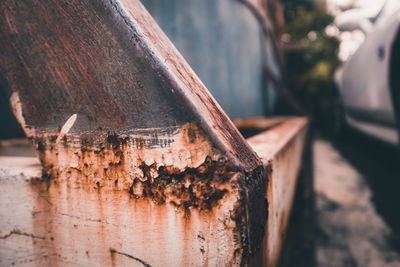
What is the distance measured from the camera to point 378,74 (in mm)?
1625

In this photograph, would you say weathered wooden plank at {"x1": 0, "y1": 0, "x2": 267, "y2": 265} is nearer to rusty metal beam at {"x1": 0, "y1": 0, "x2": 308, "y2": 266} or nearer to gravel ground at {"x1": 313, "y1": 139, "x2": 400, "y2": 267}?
rusty metal beam at {"x1": 0, "y1": 0, "x2": 308, "y2": 266}

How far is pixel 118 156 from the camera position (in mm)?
486

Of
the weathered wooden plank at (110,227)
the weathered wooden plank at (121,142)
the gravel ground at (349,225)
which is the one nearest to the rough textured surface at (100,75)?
the weathered wooden plank at (121,142)

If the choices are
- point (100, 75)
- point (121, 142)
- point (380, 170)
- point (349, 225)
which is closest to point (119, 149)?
point (121, 142)

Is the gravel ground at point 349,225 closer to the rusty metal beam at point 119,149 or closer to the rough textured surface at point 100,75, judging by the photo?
the rusty metal beam at point 119,149

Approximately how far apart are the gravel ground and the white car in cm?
49

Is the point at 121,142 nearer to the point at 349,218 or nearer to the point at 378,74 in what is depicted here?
the point at 349,218

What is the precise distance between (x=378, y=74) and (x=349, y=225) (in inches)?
41.5

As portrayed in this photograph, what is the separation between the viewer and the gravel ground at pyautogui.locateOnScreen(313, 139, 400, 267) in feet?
3.68

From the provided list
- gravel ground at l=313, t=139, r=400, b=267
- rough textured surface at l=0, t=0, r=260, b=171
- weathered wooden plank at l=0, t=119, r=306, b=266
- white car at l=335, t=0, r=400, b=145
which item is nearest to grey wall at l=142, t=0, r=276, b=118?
white car at l=335, t=0, r=400, b=145

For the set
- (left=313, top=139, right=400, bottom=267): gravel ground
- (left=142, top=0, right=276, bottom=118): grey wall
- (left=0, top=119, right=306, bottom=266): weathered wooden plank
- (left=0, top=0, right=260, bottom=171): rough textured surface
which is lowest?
(left=313, top=139, right=400, bottom=267): gravel ground

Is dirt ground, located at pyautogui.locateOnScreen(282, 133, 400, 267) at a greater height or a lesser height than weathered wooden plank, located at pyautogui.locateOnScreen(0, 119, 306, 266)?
lesser

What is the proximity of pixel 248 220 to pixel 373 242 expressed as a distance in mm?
1263

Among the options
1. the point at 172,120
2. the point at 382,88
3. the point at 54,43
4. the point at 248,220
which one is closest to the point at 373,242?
the point at 382,88
